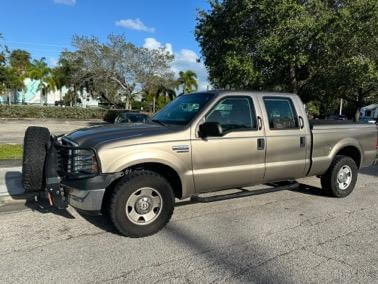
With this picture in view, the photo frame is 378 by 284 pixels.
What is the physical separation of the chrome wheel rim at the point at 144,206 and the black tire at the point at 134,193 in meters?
0.03

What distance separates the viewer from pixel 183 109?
604 centimetres

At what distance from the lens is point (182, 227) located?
5.58 metres

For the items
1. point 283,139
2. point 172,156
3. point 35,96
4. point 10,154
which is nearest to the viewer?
point 172,156

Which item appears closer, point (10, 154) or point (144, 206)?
point (144, 206)

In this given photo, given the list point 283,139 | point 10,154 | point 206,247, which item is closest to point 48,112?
point 10,154

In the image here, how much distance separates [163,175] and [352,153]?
4.13 metres

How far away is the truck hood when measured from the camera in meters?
4.97

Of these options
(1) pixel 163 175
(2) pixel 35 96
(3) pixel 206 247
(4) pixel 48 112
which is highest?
(2) pixel 35 96

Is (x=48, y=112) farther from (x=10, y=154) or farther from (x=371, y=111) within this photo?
(x=371, y=111)

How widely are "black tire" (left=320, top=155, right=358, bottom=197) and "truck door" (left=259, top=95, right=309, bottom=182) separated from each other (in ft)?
2.52

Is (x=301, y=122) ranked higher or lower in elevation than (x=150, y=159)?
higher

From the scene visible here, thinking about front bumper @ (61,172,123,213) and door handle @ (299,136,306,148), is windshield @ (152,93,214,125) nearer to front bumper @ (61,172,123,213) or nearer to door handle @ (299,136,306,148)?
front bumper @ (61,172,123,213)

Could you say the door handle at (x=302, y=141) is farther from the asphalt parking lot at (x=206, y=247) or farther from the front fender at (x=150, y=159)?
the front fender at (x=150, y=159)

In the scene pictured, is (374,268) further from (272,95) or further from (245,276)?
(272,95)
